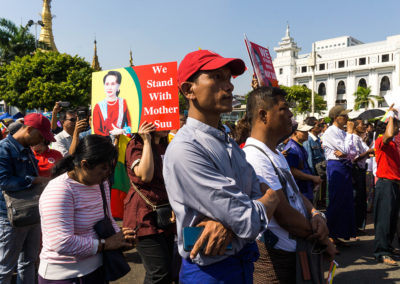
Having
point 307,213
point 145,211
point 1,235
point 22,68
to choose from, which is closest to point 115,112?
point 145,211

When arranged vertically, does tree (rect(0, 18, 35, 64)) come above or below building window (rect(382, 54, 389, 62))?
below

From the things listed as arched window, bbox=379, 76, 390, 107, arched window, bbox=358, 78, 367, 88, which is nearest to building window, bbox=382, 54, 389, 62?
arched window, bbox=379, 76, 390, 107

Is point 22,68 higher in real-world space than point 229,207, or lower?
higher

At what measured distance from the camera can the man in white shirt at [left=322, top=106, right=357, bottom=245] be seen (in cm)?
531

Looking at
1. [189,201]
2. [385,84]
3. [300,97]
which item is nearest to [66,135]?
[189,201]

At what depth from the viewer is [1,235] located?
315cm

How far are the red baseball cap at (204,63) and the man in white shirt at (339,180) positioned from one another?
430 cm

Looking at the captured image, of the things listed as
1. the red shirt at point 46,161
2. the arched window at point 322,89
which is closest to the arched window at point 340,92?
the arched window at point 322,89

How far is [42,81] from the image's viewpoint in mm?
25391

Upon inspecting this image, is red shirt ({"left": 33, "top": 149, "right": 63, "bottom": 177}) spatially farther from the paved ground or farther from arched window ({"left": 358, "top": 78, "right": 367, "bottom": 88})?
arched window ({"left": 358, "top": 78, "right": 367, "bottom": 88})

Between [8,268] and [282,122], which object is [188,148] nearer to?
[282,122]

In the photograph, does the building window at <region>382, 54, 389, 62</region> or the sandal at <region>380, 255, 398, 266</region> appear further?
the building window at <region>382, 54, 389, 62</region>

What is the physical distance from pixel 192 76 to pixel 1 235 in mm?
2664

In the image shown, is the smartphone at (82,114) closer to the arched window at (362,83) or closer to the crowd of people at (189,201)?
the crowd of people at (189,201)
